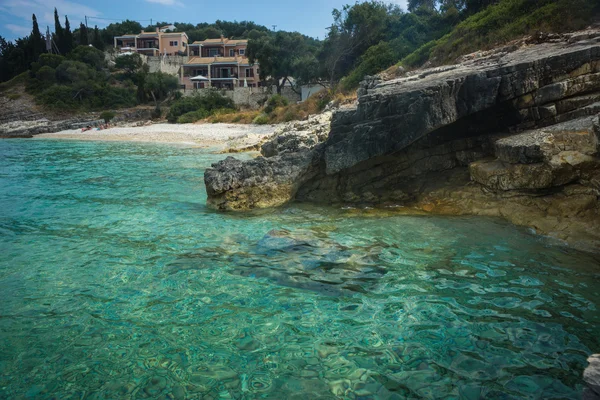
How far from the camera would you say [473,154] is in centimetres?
951

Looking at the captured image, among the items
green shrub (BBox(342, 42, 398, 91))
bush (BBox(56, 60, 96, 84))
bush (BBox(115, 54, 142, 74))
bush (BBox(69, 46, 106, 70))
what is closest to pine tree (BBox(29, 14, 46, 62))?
bush (BBox(69, 46, 106, 70))

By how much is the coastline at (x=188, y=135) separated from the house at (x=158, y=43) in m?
43.0

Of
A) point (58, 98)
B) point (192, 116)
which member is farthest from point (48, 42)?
point (192, 116)

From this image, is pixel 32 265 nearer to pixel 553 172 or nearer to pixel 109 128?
pixel 553 172

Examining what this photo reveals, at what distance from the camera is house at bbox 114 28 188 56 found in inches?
3219

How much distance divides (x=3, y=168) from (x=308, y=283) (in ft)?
67.5

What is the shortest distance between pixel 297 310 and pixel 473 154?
6723mm

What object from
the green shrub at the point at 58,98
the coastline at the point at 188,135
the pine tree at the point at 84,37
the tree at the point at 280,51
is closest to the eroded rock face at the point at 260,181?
the coastline at the point at 188,135

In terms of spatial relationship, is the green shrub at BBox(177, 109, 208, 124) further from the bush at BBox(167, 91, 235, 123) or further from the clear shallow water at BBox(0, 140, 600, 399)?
the clear shallow water at BBox(0, 140, 600, 399)

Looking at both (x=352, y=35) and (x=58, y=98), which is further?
(x=58, y=98)

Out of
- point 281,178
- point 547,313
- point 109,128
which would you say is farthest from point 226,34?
point 547,313

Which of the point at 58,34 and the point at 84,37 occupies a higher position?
the point at 84,37

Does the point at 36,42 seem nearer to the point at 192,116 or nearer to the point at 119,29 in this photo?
the point at 119,29

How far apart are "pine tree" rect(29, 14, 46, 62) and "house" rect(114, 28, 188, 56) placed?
13.1 metres
